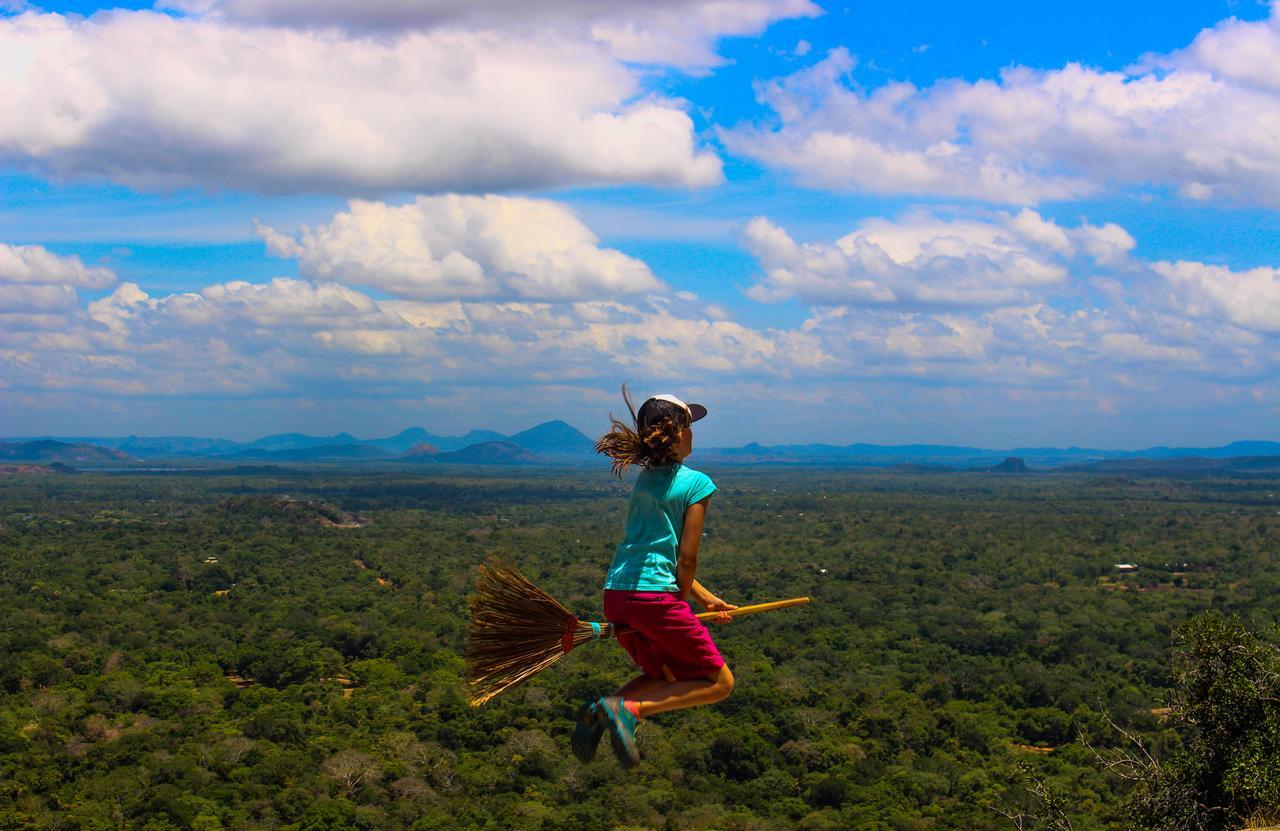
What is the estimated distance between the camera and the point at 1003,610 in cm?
5897

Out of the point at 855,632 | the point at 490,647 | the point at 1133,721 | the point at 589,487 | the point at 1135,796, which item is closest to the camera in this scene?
the point at 490,647

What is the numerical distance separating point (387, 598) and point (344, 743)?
27.9 meters

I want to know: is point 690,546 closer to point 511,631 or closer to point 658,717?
point 511,631

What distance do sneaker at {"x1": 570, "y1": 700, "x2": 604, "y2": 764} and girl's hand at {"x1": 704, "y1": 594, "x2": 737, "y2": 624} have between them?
25.1 inches

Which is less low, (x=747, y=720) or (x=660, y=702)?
(x=660, y=702)

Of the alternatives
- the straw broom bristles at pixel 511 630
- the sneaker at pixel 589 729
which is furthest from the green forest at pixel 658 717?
the sneaker at pixel 589 729

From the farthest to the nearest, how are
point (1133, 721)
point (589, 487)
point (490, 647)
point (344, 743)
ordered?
1. point (589, 487)
2. point (1133, 721)
3. point (344, 743)
4. point (490, 647)

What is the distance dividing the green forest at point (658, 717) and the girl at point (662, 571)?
932 millimetres

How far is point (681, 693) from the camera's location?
16.5ft

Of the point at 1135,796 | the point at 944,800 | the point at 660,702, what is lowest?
the point at 944,800

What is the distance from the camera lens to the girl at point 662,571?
16.6 ft

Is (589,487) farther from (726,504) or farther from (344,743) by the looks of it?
(344,743)

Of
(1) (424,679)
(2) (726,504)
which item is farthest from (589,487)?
(1) (424,679)

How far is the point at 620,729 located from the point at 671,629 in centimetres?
49
